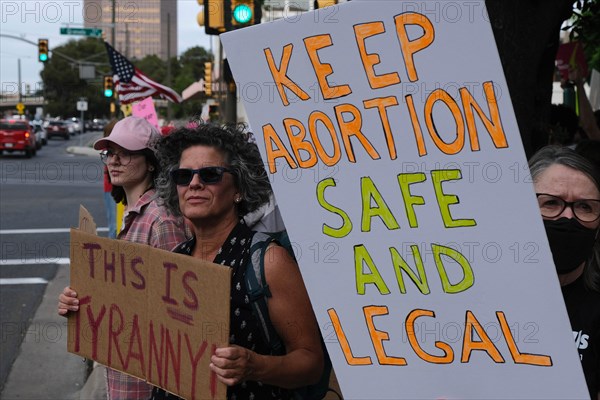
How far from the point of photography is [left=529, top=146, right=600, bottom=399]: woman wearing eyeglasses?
85.6 inches

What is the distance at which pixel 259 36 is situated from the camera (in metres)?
2.03

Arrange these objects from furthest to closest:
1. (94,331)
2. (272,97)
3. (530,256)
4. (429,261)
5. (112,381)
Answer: (112,381), (94,331), (272,97), (429,261), (530,256)

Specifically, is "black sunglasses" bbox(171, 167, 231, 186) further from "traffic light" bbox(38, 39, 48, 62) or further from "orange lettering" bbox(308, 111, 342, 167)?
"traffic light" bbox(38, 39, 48, 62)

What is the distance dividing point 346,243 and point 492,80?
0.49 m

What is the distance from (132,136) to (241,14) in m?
4.04

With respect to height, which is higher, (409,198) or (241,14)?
(241,14)

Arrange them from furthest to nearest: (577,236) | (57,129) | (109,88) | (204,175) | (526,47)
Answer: (57,129) → (109,88) → (526,47) → (204,175) → (577,236)

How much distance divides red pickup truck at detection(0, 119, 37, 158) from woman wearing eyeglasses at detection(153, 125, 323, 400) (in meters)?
30.7

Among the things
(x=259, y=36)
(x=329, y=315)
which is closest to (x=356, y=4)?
(x=259, y=36)

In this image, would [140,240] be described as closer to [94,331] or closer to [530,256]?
[94,331]

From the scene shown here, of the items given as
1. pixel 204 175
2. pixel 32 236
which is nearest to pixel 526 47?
pixel 204 175

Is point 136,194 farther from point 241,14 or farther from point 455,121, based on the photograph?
point 241,14

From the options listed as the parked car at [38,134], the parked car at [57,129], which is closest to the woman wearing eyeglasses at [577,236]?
the parked car at [38,134]

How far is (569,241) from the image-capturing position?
2.19 meters
